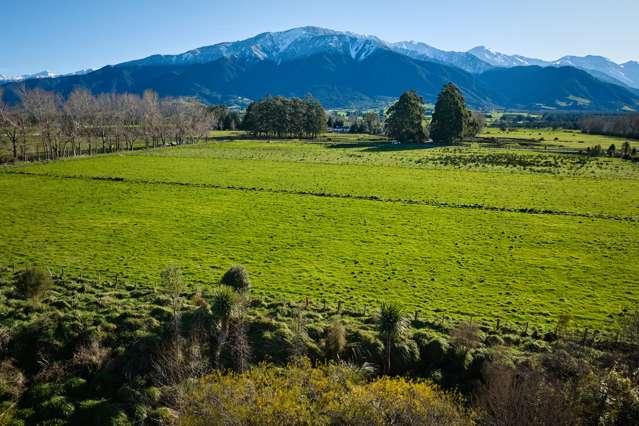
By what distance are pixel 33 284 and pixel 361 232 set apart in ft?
85.3

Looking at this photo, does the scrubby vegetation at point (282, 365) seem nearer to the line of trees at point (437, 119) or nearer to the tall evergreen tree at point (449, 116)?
the tall evergreen tree at point (449, 116)

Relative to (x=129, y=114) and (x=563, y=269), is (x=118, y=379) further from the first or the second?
(x=129, y=114)

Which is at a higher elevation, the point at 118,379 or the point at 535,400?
the point at 535,400

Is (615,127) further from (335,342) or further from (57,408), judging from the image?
(57,408)

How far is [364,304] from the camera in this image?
24.7 metres

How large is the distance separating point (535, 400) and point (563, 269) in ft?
66.7

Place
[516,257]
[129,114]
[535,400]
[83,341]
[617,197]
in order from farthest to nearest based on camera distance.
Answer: [129,114] → [617,197] → [516,257] → [83,341] → [535,400]

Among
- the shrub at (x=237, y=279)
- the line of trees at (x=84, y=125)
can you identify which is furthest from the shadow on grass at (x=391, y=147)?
the shrub at (x=237, y=279)

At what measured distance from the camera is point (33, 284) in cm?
2286

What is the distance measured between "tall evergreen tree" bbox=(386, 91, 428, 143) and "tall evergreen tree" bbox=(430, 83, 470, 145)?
4677 millimetres

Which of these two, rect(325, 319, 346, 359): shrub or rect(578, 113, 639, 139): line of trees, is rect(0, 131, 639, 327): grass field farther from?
rect(578, 113, 639, 139): line of trees

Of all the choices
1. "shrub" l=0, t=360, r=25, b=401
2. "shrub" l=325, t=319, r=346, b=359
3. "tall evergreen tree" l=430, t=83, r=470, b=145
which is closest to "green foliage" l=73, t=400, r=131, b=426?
"shrub" l=0, t=360, r=25, b=401

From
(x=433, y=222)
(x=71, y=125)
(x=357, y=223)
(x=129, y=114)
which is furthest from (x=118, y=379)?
(x=129, y=114)

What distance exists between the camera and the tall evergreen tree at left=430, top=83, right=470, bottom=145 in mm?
124438
